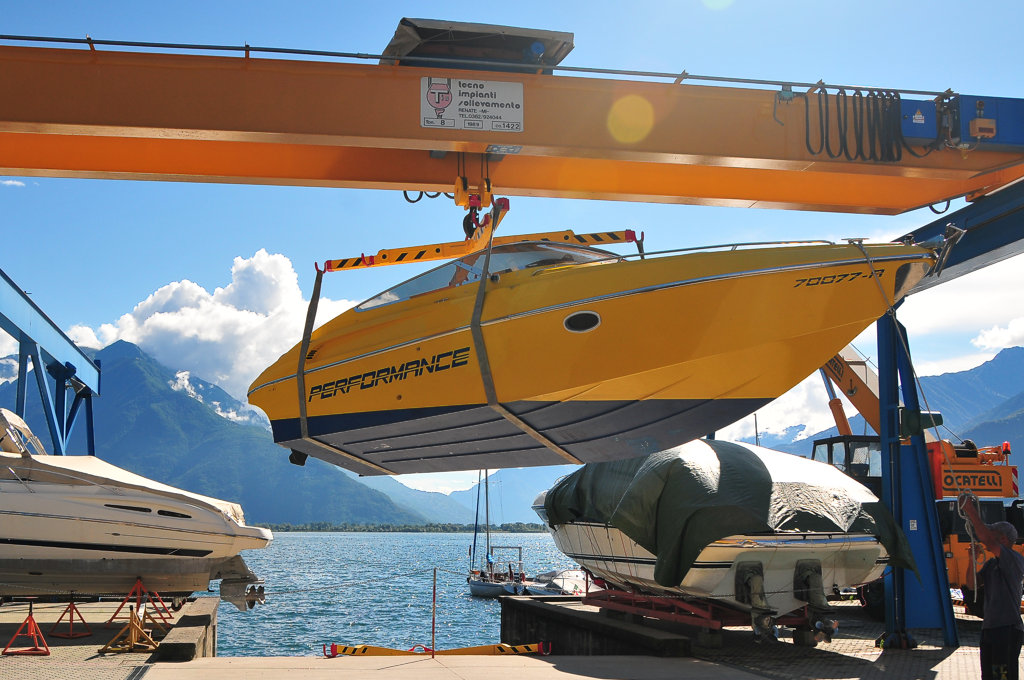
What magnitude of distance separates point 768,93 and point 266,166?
160 inches

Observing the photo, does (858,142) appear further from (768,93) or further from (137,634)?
(137,634)

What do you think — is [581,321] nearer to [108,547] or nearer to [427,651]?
[427,651]

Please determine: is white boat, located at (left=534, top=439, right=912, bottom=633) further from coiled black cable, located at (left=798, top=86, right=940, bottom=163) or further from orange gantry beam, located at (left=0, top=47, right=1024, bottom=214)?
coiled black cable, located at (left=798, top=86, right=940, bottom=163)

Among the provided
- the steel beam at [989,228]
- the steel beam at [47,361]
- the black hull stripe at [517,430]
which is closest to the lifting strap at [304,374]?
the black hull stripe at [517,430]

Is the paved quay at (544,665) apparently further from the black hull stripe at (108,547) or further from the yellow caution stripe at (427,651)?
the black hull stripe at (108,547)

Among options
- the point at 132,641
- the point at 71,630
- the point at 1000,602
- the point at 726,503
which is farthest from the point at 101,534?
the point at 1000,602

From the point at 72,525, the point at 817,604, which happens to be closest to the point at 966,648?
the point at 817,604

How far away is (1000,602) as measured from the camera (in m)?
4.75

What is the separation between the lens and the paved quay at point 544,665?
7246mm

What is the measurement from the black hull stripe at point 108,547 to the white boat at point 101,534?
11 millimetres

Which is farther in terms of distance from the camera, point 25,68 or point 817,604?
point 817,604

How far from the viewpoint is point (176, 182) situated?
6766 millimetres

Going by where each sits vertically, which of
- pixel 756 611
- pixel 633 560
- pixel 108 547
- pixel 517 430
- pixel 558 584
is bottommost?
pixel 558 584

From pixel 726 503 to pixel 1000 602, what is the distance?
3929 mm
